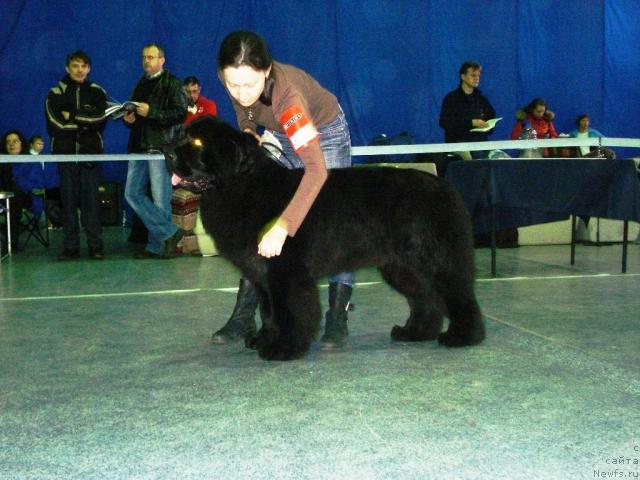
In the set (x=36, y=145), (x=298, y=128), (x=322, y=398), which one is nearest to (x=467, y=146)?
(x=298, y=128)

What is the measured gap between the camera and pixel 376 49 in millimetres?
11336

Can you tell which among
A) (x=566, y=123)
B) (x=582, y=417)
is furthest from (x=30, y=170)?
(x=582, y=417)

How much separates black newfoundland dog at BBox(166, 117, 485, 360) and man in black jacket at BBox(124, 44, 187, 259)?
4.02 m

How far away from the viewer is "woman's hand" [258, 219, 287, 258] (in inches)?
111

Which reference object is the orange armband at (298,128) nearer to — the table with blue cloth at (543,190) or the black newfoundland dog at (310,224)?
the black newfoundland dog at (310,224)

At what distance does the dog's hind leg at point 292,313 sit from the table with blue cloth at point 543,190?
275cm

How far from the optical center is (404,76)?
37.5 feet

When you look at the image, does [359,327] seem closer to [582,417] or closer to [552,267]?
[582,417]

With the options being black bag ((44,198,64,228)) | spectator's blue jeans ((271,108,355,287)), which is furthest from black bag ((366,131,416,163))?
spectator's blue jeans ((271,108,355,287))

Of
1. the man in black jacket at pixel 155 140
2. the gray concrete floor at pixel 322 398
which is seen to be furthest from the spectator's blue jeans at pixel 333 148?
the man in black jacket at pixel 155 140

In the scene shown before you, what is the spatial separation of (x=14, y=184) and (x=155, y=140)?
232cm

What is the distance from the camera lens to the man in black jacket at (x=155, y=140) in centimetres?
690

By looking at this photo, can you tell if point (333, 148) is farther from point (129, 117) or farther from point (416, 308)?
point (129, 117)

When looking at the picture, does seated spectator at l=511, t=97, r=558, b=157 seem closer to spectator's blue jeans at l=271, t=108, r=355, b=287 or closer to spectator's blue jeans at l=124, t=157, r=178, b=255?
spectator's blue jeans at l=124, t=157, r=178, b=255
